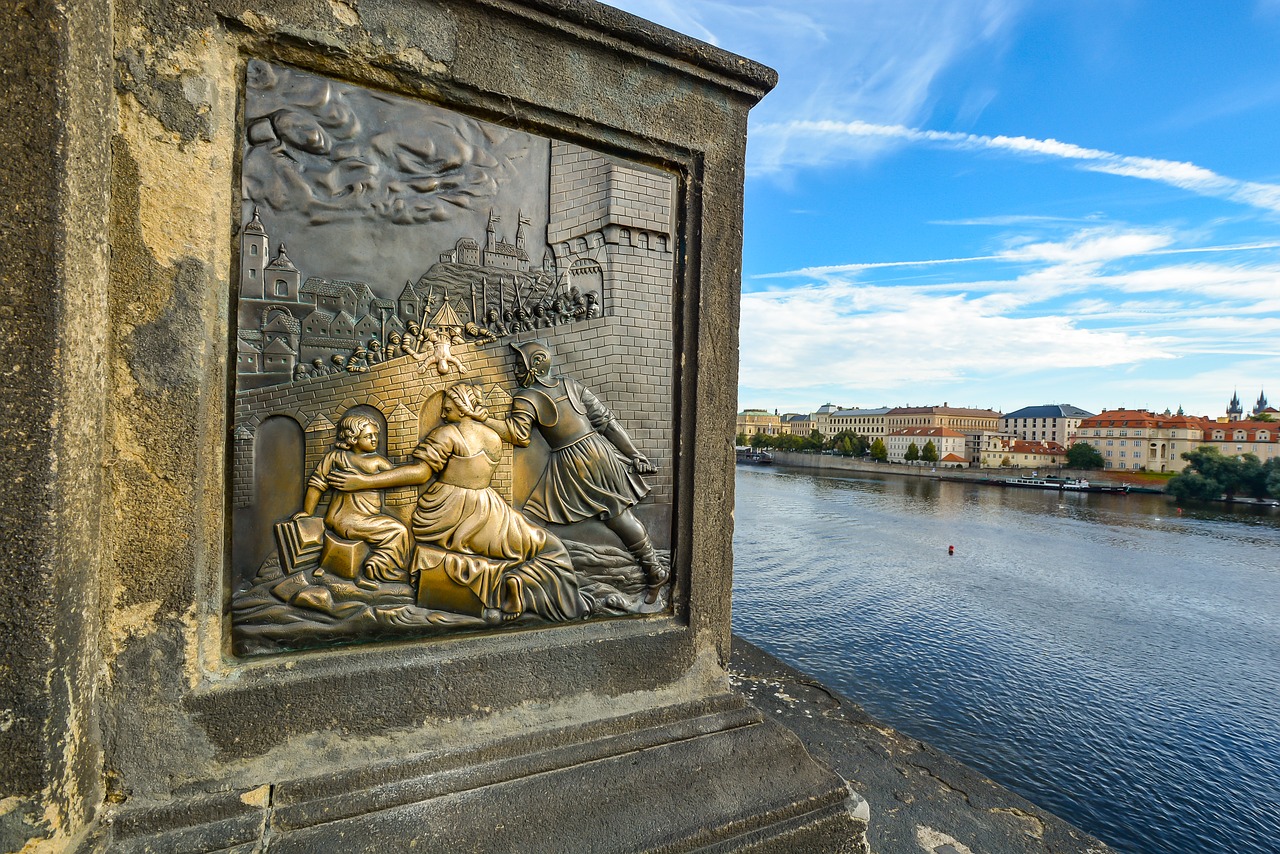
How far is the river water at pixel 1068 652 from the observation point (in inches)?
384

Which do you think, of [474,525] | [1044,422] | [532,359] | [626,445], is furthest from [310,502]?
[1044,422]

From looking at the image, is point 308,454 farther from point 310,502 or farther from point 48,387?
point 48,387

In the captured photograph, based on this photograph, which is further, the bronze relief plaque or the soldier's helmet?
the soldier's helmet

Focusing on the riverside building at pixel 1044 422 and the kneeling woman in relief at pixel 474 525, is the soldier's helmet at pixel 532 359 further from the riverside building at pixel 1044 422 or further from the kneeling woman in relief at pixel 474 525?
the riverside building at pixel 1044 422

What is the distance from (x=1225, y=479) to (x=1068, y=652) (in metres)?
44.0

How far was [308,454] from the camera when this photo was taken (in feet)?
7.57

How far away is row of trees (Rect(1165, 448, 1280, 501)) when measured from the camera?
43.2 metres

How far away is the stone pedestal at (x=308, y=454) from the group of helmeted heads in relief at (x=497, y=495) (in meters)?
0.09

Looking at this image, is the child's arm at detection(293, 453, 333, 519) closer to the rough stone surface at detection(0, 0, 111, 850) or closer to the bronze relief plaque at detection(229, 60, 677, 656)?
the bronze relief plaque at detection(229, 60, 677, 656)

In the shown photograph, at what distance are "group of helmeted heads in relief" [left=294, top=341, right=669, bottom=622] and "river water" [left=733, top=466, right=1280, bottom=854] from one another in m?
9.87

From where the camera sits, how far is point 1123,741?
1096cm

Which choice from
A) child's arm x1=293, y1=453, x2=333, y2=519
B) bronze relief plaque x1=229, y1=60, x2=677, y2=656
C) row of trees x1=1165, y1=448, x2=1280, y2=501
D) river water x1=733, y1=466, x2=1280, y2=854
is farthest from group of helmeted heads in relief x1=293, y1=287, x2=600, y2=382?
row of trees x1=1165, y1=448, x2=1280, y2=501

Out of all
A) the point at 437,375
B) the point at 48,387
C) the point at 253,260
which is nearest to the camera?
the point at 48,387

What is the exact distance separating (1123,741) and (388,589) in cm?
1374
